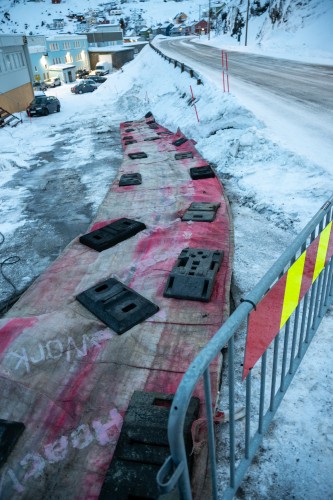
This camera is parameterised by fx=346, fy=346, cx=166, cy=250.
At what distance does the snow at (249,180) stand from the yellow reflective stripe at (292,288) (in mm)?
1224

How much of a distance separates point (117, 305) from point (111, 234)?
7.21 feet

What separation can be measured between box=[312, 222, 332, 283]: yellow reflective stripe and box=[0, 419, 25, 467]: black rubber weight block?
298 centimetres

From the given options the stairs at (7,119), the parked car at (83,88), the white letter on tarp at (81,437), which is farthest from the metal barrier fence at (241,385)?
the parked car at (83,88)

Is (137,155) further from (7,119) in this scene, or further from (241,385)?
(7,119)

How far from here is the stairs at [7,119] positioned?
21.5 meters

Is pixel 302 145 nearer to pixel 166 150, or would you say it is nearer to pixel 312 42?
pixel 166 150

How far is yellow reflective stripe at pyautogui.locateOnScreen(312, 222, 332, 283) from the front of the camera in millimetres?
3156

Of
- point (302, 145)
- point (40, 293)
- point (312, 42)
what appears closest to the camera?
point (40, 293)

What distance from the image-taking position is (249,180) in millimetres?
8570

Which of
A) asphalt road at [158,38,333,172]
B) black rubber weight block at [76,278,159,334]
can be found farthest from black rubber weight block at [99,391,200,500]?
asphalt road at [158,38,333,172]

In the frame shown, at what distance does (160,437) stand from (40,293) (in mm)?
3033

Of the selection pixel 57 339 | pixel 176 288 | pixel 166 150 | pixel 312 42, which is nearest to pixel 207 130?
pixel 166 150

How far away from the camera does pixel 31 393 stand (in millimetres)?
3404

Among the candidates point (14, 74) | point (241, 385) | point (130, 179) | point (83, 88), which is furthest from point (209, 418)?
point (83, 88)
